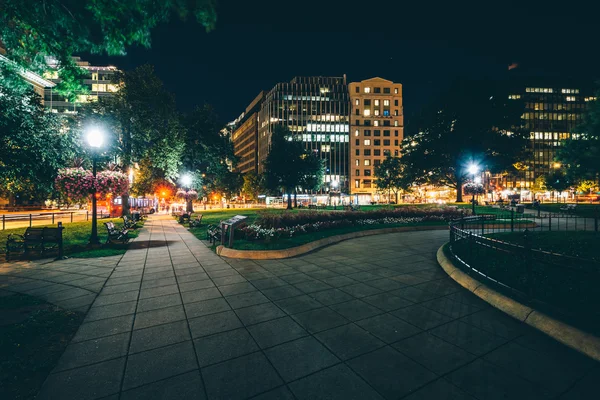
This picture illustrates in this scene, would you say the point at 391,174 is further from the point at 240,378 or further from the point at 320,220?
the point at 240,378

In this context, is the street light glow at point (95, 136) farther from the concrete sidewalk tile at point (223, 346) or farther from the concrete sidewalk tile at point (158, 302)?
the concrete sidewalk tile at point (223, 346)

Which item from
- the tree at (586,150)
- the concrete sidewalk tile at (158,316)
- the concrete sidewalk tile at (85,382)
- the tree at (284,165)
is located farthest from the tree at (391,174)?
the concrete sidewalk tile at (85,382)

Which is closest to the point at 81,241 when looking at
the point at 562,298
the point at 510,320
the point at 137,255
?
the point at 137,255

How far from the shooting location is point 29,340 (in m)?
3.83

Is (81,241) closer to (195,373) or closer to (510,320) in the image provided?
(195,373)

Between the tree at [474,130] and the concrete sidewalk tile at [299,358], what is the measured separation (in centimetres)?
4109

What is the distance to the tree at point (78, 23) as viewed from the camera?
16.2 ft

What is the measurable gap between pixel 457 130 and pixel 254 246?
38023 mm

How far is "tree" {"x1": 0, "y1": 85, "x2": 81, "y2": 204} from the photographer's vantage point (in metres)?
11.4

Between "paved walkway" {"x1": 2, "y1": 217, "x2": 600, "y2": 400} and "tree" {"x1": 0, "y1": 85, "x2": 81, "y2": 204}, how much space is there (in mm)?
10549

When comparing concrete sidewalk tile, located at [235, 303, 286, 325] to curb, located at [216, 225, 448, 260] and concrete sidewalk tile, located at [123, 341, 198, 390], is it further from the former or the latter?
curb, located at [216, 225, 448, 260]

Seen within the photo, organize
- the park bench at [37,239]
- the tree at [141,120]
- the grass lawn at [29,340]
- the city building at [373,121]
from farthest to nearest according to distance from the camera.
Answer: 1. the city building at [373,121]
2. the tree at [141,120]
3. the park bench at [37,239]
4. the grass lawn at [29,340]

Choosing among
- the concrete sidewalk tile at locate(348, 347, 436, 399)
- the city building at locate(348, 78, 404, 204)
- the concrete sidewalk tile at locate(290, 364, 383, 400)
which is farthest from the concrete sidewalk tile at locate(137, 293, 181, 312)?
the city building at locate(348, 78, 404, 204)

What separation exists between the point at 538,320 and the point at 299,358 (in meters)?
3.82
